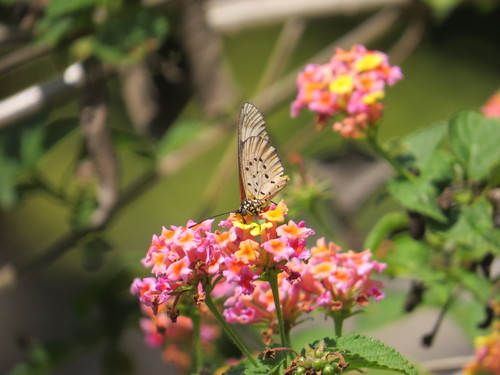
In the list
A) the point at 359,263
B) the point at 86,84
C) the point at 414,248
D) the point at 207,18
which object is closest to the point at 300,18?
the point at 207,18

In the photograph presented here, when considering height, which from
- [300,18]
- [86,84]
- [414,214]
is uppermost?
[300,18]

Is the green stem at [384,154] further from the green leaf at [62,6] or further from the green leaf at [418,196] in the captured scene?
the green leaf at [62,6]

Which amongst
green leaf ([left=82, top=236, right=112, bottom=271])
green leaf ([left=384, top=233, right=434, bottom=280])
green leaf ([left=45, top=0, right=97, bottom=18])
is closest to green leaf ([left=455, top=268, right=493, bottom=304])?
green leaf ([left=384, top=233, right=434, bottom=280])

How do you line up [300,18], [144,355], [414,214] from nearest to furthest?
[414,214] → [300,18] → [144,355]

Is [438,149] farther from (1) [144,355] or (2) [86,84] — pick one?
(1) [144,355]

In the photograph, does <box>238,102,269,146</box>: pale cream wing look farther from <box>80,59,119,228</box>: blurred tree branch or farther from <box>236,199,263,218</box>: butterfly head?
<box>80,59,119,228</box>: blurred tree branch
